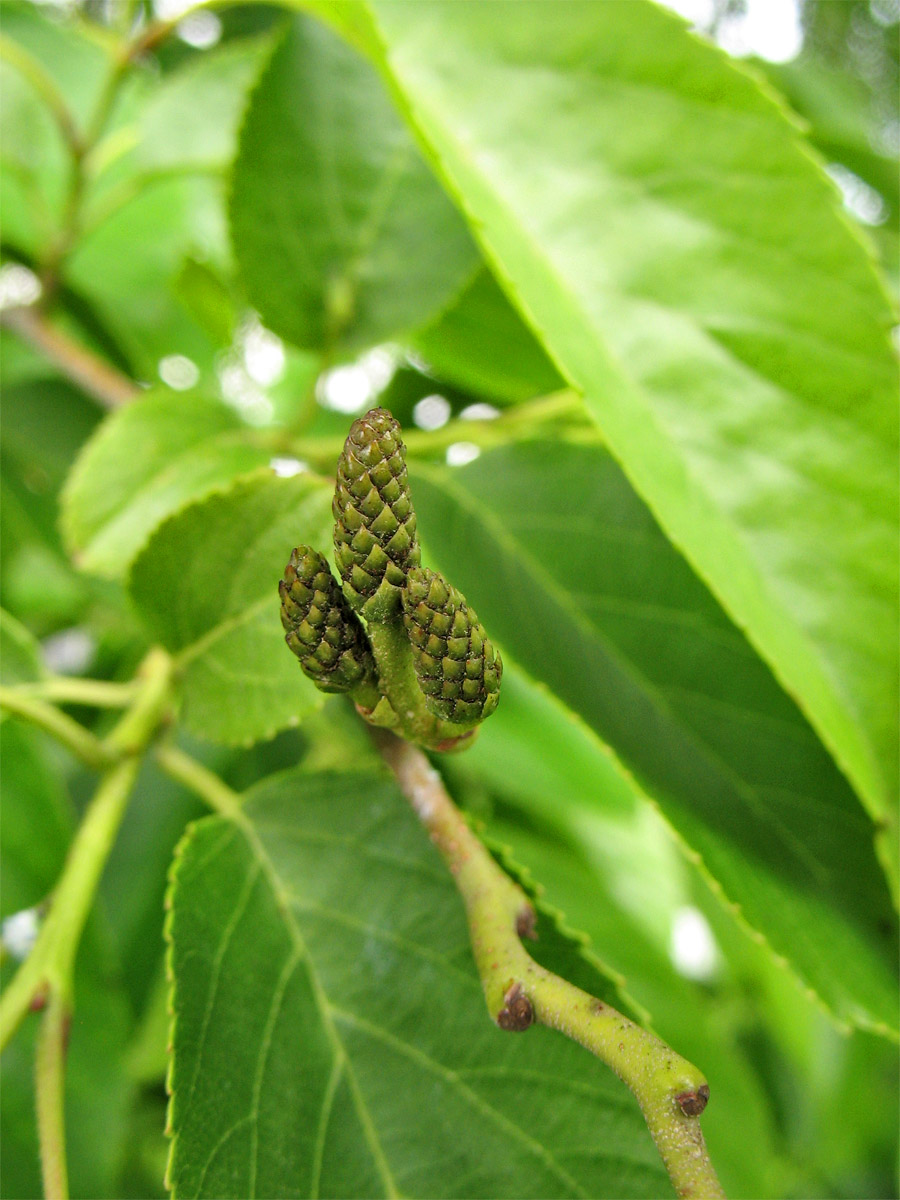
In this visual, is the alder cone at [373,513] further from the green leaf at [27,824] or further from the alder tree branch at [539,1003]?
the green leaf at [27,824]

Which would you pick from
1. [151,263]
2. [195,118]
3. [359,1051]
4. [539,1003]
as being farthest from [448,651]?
[151,263]

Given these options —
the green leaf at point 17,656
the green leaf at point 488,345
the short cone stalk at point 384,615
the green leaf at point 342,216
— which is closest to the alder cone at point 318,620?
the short cone stalk at point 384,615

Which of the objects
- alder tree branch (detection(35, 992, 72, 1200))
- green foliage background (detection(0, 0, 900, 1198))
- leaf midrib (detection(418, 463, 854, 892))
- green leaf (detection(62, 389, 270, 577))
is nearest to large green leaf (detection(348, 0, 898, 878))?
green foliage background (detection(0, 0, 900, 1198))

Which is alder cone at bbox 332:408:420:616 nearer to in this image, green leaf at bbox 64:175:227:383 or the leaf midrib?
the leaf midrib

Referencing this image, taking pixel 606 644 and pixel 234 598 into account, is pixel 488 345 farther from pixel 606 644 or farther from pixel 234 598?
pixel 234 598

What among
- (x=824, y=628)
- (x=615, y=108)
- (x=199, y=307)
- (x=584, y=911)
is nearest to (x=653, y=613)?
(x=824, y=628)

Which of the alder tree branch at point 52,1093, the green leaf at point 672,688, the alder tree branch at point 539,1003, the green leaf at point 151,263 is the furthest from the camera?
the green leaf at point 151,263

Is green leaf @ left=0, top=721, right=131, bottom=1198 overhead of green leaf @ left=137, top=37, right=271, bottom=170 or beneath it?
beneath
